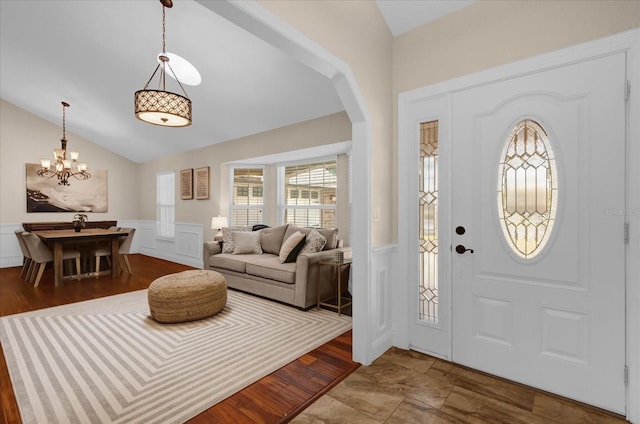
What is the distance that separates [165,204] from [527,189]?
7.49 m

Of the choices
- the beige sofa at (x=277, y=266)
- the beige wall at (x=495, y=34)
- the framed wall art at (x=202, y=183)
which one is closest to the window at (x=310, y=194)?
the beige sofa at (x=277, y=266)

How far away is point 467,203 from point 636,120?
1019mm

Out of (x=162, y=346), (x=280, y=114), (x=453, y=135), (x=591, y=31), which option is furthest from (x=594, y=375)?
(x=280, y=114)

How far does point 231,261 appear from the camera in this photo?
431cm

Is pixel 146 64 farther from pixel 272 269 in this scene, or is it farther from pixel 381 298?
pixel 381 298

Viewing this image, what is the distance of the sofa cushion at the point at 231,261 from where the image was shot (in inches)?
164

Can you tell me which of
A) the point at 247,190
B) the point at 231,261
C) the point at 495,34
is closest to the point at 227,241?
the point at 231,261

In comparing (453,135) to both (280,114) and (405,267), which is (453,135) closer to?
(405,267)

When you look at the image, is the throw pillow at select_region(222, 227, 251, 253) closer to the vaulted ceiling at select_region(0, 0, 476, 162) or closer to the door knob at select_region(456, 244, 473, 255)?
the vaulted ceiling at select_region(0, 0, 476, 162)

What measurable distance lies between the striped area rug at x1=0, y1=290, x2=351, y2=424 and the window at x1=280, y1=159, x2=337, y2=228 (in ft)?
6.18

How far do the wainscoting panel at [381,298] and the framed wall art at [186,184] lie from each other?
5.06 meters

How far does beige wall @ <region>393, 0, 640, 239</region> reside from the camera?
5.98ft

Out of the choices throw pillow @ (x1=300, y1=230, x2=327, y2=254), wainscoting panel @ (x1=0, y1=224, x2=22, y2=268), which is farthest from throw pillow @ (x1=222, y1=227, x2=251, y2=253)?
wainscoting panel @ (x1=0, y1=224, x2=22, y2=268)

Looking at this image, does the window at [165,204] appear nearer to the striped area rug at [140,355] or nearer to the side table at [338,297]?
the striped area rug at [140,355]
